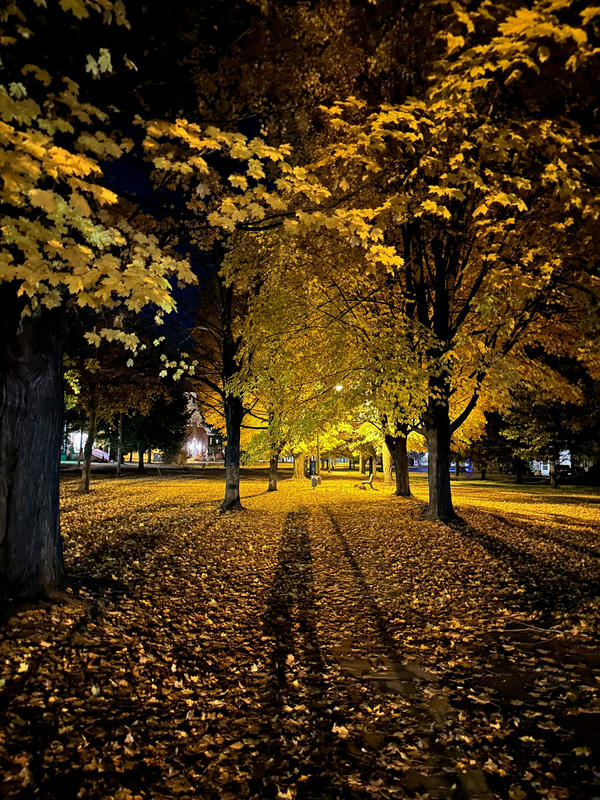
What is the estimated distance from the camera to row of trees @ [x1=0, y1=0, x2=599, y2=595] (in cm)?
438

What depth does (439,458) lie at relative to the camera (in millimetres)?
12953

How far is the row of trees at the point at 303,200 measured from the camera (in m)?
4.38

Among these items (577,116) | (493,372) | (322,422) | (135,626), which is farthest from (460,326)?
(135,626)

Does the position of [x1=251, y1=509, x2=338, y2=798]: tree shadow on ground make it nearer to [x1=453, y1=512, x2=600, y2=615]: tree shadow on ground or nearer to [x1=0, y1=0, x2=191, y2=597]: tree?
[x1=0, y1=0, x2=191, y2=597]: tree

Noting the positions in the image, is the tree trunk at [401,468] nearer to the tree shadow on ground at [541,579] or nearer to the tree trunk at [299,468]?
the tree shadow on ground at [541,579]

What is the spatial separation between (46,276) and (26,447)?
7.94 feet

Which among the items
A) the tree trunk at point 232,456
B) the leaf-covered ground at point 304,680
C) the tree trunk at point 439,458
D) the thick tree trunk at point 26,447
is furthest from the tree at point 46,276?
the tree trunk at point 232,456

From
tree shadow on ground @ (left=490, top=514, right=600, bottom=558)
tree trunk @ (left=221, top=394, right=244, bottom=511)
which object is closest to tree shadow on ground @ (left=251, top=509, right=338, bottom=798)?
tree shadow on ground @ (left=490, top=514, right=600, bottom=558)

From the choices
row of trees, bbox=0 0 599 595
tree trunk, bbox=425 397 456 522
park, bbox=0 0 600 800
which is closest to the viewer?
park, bbox=0 0 600 800

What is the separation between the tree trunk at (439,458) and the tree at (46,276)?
946 cm

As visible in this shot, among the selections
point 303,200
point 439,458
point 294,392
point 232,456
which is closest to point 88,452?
point 232,456

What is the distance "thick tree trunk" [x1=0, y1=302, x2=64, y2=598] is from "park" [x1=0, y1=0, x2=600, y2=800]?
32mm

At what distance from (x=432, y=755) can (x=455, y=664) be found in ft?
5.31

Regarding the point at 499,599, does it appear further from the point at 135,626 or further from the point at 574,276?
the point at 574,276
